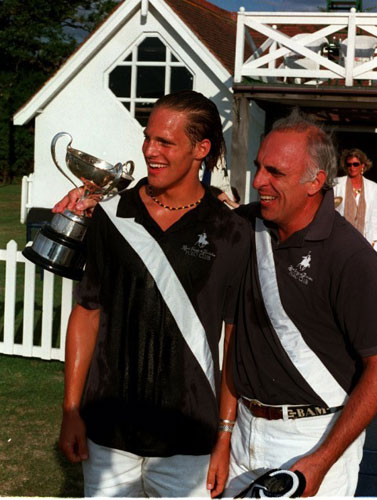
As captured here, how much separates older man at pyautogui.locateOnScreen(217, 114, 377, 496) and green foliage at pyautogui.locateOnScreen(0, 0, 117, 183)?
3587 cm

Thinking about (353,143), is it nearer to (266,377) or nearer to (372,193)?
(372,193)

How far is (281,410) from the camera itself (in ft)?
8.97

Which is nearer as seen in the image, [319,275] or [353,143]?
[319,275]

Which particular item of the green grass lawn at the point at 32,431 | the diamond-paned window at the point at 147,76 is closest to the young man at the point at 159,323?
the green grass lawn at the point at 32,431

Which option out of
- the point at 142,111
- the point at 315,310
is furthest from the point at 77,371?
the point at 142,111

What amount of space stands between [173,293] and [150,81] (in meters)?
16.0

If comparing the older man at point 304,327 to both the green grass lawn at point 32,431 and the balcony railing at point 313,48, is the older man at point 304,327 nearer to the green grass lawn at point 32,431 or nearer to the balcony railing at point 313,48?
the green grass lawn at point 32,431

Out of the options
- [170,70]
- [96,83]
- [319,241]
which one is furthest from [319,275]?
[96,83]

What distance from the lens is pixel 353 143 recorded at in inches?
778

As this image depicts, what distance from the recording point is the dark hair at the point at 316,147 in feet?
8.92

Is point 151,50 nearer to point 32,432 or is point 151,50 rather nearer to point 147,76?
point 147,76

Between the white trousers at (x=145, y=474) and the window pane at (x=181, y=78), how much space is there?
15.6 m

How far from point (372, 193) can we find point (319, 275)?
262 inches

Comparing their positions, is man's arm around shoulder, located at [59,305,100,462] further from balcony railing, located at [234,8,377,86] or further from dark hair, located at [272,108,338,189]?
balcony railing, located at [234,8,377,86]
